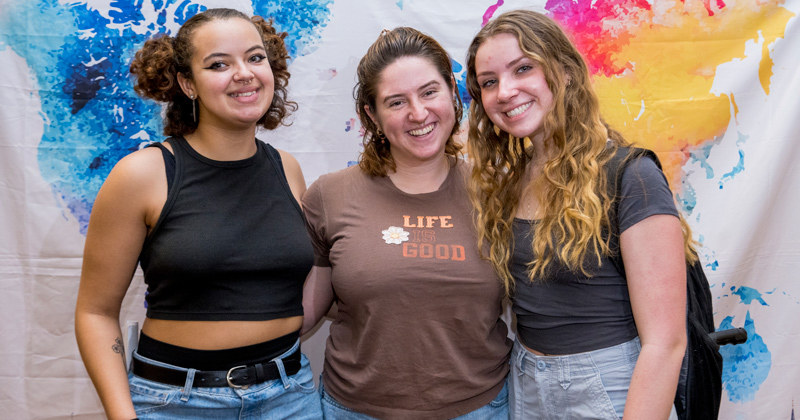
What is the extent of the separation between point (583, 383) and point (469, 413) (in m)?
0.33

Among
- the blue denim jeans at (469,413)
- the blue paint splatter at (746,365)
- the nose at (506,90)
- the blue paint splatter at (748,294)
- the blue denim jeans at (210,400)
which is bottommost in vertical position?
the blue paint splatter at (746,365)

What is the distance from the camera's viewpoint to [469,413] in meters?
1.42

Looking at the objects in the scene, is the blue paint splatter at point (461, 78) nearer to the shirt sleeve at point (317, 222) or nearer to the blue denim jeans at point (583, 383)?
the shirt sleeve at point (317, 222)

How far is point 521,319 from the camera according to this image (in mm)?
1425

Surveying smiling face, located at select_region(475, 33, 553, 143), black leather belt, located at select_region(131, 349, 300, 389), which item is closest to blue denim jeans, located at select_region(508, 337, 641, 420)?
smiling face, located at select_region(475, 33, 553, 143)

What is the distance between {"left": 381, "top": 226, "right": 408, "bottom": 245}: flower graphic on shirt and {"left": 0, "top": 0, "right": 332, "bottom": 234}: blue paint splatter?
100 centimetres

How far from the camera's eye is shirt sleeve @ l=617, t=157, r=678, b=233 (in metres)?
1.14

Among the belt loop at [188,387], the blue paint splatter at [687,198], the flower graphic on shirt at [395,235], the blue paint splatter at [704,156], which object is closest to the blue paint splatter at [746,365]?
the blue paint splatter at [687,198]

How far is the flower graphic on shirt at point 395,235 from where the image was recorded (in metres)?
1.45

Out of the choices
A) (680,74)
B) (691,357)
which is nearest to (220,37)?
(691,357)

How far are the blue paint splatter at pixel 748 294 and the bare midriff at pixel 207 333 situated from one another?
1719 millimetres

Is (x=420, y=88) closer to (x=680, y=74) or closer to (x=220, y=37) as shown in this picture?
(x=220, y=37)

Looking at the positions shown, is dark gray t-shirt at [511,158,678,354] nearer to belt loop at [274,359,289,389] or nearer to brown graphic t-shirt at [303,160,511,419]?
brown graphic t-shirt at [303,160,511,419]

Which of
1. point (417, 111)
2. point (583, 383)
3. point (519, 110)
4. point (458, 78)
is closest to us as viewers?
point (583, 383)
